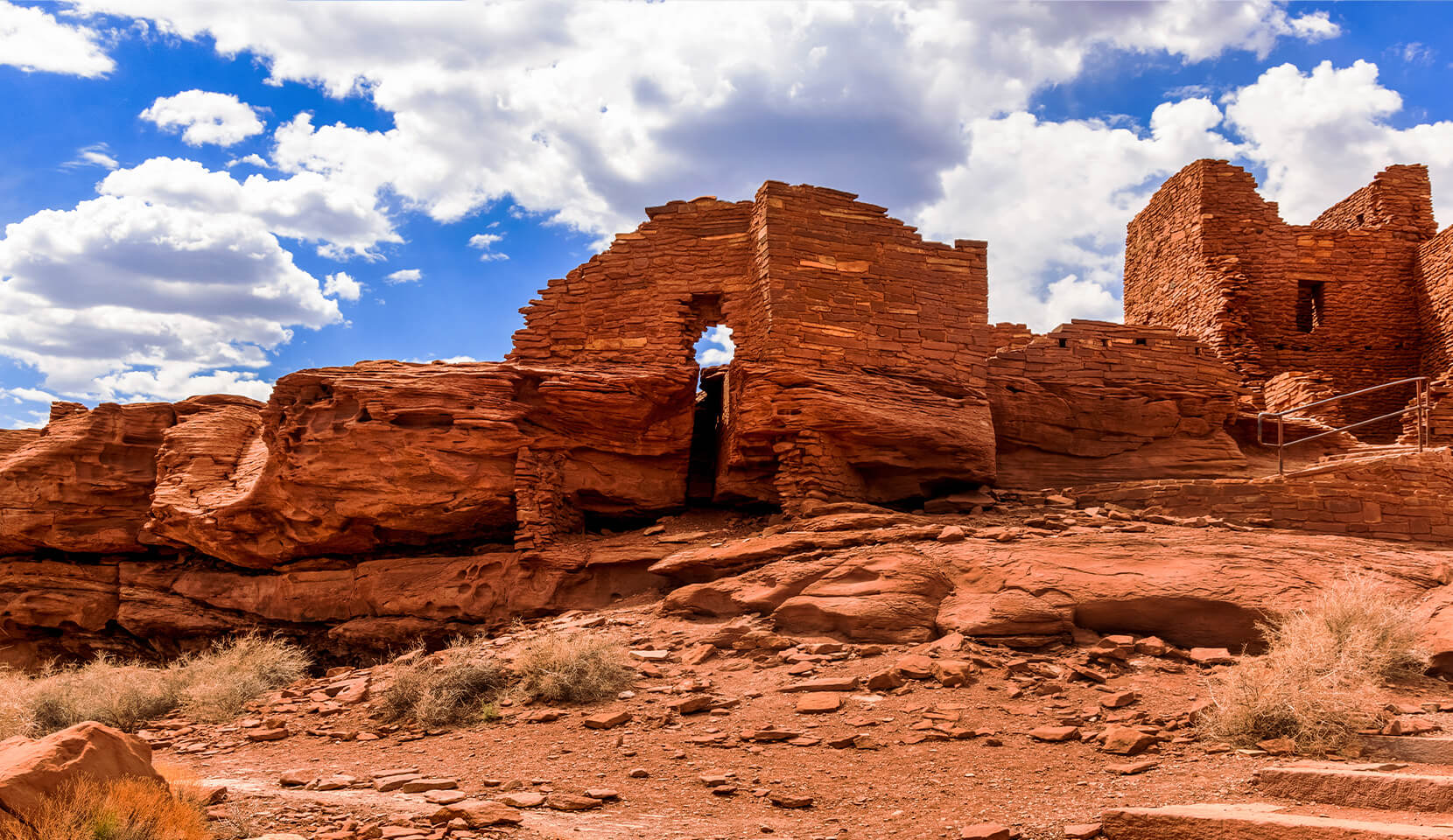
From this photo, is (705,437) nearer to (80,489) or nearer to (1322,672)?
(1322,672)

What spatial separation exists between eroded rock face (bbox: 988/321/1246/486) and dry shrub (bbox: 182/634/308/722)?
33.3 feet

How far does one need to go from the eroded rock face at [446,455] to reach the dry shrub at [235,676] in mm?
1973

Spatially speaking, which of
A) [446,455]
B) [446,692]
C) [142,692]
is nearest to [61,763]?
[446,692]

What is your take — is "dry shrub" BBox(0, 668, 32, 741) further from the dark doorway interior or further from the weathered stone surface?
the dark doorway interior

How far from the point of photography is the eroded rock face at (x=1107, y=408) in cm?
1418

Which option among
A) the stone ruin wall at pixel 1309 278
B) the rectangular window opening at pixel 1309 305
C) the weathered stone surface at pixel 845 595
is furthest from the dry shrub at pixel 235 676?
the rectangular window opening at pixel 1309 305

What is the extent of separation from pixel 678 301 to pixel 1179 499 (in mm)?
7315

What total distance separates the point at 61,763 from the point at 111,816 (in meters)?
0.45

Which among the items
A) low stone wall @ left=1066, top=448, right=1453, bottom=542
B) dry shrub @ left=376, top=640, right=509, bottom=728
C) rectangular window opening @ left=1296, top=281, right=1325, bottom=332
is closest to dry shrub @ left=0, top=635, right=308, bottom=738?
dry shrub @ left=376, top=640, right=509, bottom=728

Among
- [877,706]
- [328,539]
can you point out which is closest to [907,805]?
[877,706]

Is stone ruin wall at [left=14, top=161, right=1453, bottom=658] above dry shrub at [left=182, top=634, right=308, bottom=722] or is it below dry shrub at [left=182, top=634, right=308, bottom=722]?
above

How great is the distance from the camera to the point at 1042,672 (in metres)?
7.95

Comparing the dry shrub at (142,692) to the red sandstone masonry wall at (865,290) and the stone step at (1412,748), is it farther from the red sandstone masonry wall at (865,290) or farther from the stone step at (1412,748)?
the stone step at (1412,748)

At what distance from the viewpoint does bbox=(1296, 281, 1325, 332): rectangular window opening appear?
802 inches
